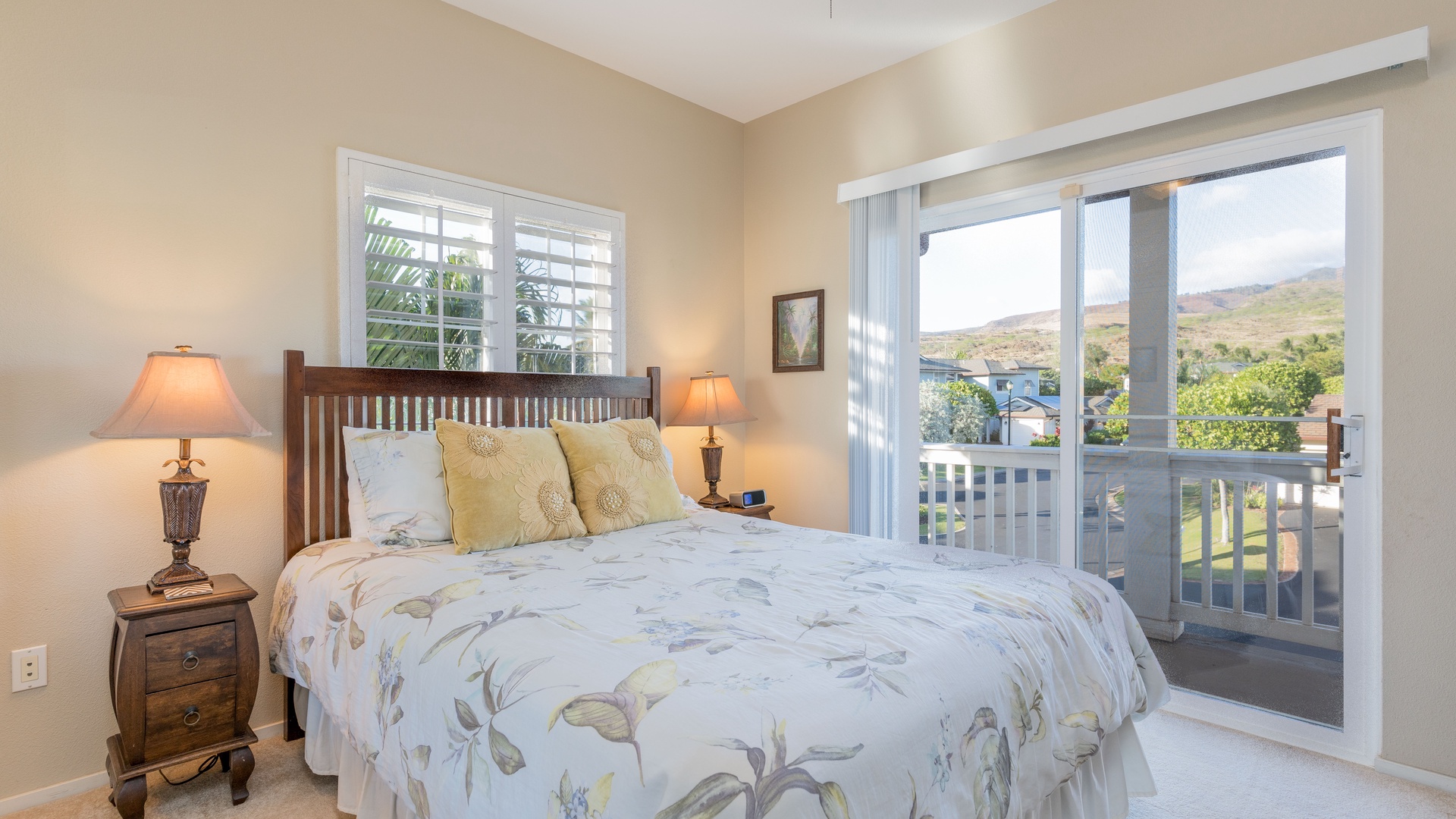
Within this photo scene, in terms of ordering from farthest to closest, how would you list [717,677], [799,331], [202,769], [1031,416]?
[799,331] → [1031,416] → [202,769] → [717,677]

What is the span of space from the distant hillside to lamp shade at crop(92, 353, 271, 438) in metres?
2.99

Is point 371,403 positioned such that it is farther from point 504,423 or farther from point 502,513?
point 502,513

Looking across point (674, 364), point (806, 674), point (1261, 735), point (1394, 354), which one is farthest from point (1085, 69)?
point (806, 674)

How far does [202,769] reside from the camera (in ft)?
7.11

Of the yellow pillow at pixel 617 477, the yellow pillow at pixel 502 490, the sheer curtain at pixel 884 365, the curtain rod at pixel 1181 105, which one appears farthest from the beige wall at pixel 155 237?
the curtain rod at pixel 1181 105

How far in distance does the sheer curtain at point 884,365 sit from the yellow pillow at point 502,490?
1.67 metres

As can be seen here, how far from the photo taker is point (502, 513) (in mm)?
2287

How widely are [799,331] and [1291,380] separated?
2.20 m

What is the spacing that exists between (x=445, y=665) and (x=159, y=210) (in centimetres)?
194

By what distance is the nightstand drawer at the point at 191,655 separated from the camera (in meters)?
1.92

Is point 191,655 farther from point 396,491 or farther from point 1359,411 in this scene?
point 1359,411

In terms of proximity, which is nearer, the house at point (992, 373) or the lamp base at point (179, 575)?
the lamp base at point (179, 575)

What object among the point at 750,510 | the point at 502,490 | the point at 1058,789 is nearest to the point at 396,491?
the point at 502,490

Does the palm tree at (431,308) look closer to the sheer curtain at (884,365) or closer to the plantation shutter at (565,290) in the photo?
the plantation shutter at (565,290)
